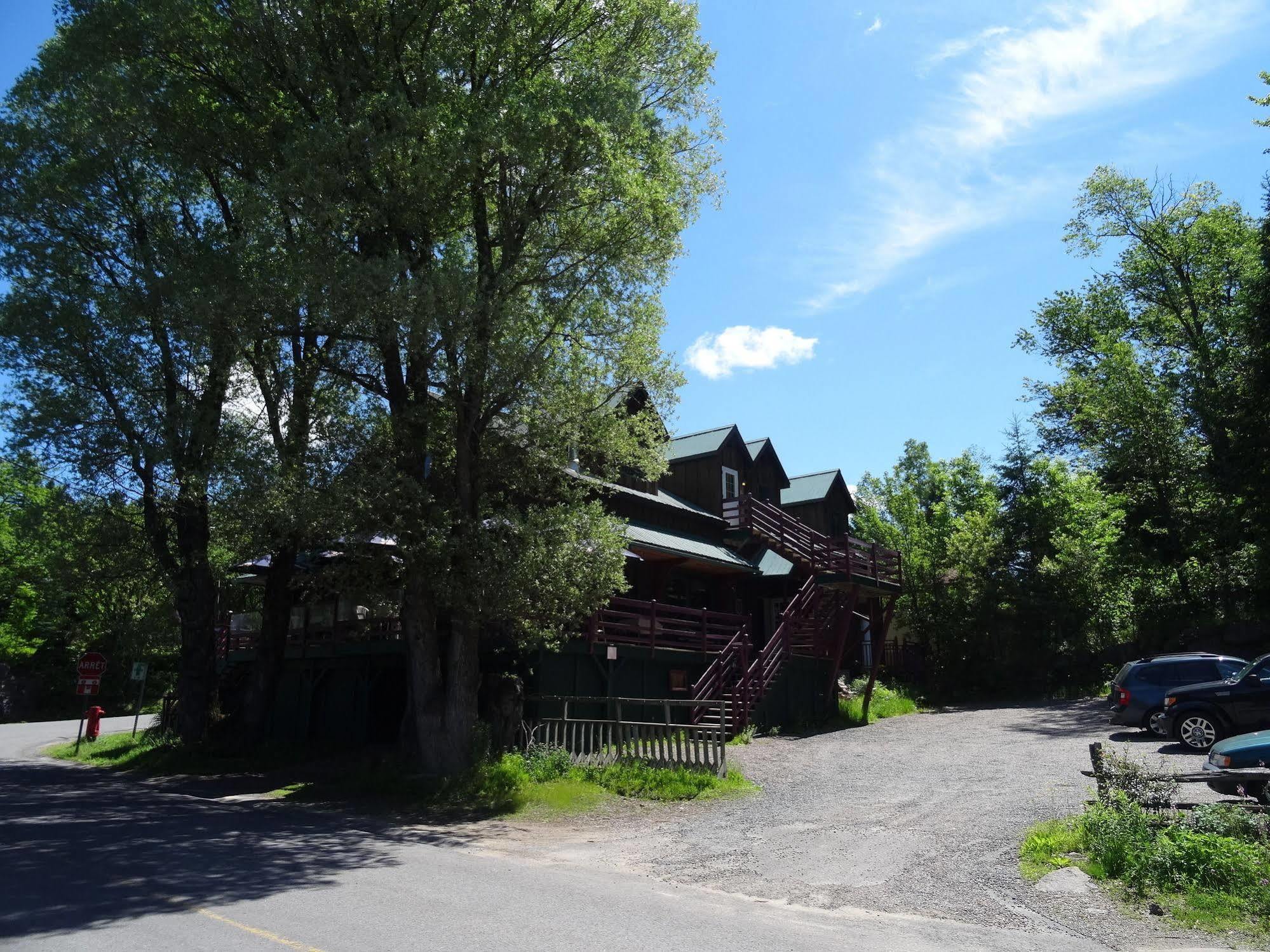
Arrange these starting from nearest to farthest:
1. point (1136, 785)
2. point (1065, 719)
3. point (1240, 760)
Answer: point (1136, 785), point (1240, 760), point (1065, 719)

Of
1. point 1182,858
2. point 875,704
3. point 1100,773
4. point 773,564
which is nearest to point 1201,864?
point 1182,858

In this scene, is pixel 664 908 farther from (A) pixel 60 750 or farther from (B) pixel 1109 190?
(B) pixel 1109 190

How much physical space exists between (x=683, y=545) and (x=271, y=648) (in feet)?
39.0

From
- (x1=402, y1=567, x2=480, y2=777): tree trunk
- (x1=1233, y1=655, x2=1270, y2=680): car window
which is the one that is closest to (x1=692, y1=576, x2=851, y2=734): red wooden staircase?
(x1=402, y1=567, x2=480, y2=777): tree trunk

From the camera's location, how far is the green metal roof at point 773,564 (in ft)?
93.8

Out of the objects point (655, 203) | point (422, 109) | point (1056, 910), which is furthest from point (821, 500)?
point (1056, 910)

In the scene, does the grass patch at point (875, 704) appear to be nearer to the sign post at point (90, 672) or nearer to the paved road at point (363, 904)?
the paved road at point (363, 904)

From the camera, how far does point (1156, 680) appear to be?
18328mm

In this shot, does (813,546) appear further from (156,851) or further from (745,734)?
(156,851)

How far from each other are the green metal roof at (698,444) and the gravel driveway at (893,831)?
490 inches

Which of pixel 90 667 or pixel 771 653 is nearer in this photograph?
pixel 771 653

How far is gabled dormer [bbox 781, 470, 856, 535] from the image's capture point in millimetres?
35688

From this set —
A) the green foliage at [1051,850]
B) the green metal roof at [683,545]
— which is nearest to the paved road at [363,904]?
the green foliage at [1051,850]

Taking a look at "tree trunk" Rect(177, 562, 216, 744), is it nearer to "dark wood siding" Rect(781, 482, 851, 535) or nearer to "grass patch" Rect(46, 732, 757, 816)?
"grass patch" Rect(46, 732, 757, 816)
